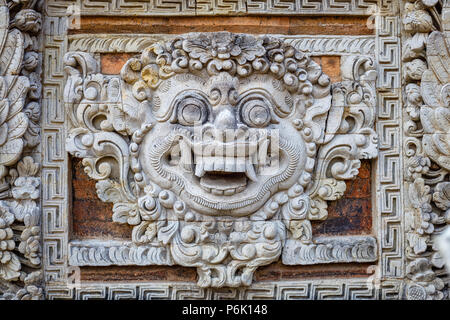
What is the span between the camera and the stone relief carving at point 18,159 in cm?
464

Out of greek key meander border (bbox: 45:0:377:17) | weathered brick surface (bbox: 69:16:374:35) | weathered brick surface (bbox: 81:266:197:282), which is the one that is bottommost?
weathered brick surface (bbox: 81:266:197:282)

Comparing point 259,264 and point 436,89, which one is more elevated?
point 436,89

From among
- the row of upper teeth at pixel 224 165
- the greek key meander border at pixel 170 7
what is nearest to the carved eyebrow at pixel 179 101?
the row of upper teeth at pixel 224 165

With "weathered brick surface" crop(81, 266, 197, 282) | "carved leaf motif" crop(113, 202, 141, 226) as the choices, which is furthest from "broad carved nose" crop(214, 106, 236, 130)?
"weathered brick surface" crop(81, 266, 197, 282)

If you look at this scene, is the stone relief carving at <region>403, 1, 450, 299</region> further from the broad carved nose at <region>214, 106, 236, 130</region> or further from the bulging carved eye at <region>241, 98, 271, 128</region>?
the broad carved nose at <region>214, 106, 236, 130</region>

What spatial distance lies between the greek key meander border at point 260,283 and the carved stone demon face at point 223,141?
1.99 ft

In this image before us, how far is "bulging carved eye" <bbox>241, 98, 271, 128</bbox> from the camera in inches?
187

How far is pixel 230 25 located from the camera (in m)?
4.95

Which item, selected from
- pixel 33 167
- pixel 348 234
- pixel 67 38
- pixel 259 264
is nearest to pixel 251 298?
pixel 259 264

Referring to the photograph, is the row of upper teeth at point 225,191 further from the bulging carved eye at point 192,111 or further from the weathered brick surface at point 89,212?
the weathered brick surface at point 89,212

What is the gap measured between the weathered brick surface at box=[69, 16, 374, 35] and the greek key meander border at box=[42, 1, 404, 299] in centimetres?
19

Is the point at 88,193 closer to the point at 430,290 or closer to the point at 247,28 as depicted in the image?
the point at 247,28

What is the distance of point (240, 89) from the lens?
4.80 meters

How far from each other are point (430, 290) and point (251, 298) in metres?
1.28
